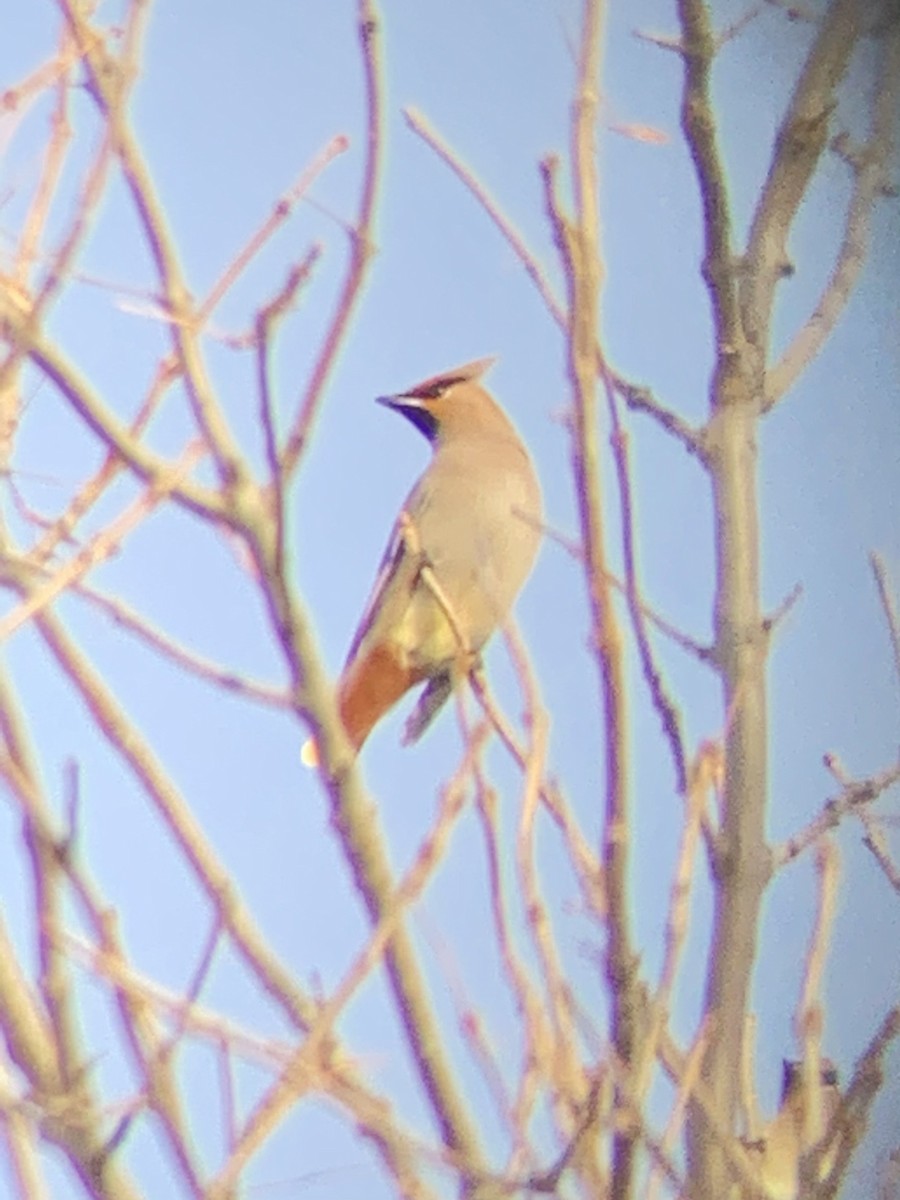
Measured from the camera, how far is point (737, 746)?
2.60ft

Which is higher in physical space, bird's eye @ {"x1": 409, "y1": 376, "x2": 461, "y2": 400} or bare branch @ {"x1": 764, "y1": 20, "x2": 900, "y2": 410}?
bird's eye @ {"x1": 409, "y1": 376, "x2": 461, "y2": 400}

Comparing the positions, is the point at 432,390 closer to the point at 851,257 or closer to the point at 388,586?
the point at 388,586

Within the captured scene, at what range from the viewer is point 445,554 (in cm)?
123

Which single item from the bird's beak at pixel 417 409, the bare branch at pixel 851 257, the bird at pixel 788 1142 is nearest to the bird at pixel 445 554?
the bird's beak at pixel 417 409

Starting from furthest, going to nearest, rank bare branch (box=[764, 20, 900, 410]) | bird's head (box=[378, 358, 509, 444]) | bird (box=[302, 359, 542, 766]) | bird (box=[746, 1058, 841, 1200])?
bird's head (box=[378, 358, 509, 444]), bird (box=[302, 359, 542, 766]), bare branch (box=[764, 20, 900, 410]), bird (box=[746, 1058, 841, 1200])

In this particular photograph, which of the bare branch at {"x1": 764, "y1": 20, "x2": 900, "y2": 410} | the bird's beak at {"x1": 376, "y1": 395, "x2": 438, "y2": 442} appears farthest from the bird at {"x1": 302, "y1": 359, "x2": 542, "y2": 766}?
the bare branch at {"x1": 764, "y1": 20, "x2": 900, "y2": 410}

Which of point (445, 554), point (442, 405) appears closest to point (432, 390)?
point (442, 405)

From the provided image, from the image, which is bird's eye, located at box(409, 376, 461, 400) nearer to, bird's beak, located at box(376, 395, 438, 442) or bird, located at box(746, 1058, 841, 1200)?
bird's beak, located at box(376, 395, 438, 442)

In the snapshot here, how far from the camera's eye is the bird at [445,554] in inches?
45.4

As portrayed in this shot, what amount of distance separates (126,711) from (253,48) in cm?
52

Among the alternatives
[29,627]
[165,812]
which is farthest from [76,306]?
[165,812]

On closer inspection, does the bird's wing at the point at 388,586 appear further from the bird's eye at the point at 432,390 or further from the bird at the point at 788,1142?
the bird at the point at 788,1142

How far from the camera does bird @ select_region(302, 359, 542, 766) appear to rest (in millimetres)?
1154

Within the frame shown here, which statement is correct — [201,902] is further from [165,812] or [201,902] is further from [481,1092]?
[165,812]
